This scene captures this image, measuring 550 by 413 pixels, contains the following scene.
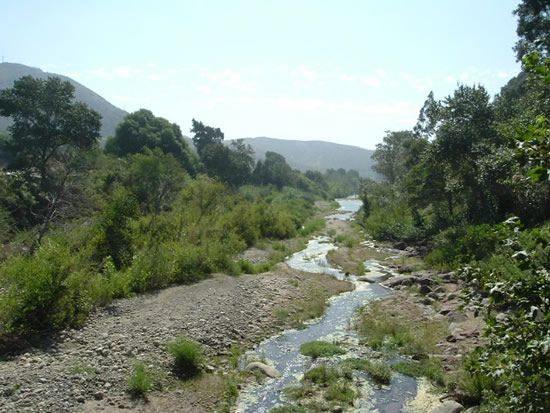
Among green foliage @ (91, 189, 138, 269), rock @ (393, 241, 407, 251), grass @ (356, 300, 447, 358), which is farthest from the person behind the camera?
rock @ (393, 241, 407, 251)

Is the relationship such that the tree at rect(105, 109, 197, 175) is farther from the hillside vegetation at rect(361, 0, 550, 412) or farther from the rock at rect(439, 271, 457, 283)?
the rock at rect(439, 271, 457, 283)

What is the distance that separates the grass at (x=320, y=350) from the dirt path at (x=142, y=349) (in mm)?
2190

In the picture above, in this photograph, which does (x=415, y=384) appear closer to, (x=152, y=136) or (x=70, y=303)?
(x=70, y=303)

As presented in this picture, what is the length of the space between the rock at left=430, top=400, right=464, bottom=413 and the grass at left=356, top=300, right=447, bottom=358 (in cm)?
341

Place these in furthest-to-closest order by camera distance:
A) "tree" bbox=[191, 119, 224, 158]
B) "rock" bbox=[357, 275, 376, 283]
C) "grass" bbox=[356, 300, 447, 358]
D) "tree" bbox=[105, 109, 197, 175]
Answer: "tree" bbox=[191, 119, 224, 158] < "tree" bbox=[105, 109, 197, 175] < "rock" bbox=[357, 275, 376, 283] < "grass" bbox=[356, 300, 447, 358]

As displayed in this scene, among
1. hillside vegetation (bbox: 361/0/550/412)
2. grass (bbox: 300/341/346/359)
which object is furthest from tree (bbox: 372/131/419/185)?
grass (bbox: 300/341/346/359)

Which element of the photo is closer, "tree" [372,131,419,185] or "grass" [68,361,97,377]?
"grass" [68,361,97,377]

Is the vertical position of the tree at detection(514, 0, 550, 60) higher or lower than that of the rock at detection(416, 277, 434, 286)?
higher

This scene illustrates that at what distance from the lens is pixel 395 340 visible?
1472 centimetres

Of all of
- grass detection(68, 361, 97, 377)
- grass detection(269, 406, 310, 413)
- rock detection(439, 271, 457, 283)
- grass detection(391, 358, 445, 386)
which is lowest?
grass detection(269, 406, 310, 413)

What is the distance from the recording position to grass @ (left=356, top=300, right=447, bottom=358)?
14.2 metres

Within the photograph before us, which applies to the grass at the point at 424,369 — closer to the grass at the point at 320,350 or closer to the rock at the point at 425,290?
the grass at the point at 320,350

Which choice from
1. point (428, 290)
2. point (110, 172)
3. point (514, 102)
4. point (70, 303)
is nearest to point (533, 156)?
point (70, 303)

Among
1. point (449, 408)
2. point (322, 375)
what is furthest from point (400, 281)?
point (449, 408)
